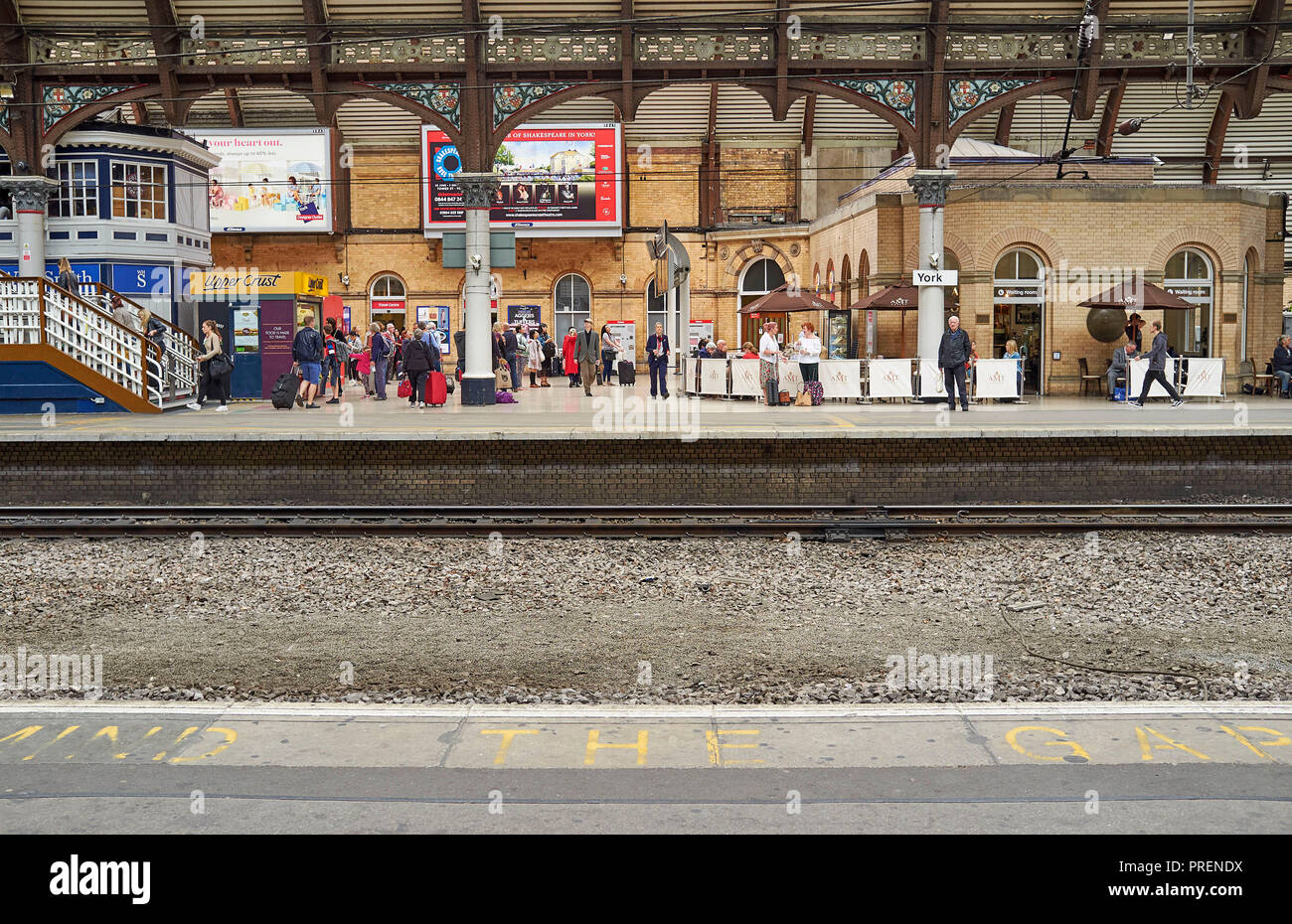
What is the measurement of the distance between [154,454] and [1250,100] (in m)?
19.6

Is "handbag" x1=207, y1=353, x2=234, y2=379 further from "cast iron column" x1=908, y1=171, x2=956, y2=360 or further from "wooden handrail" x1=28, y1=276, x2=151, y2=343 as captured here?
"cast iron column" x1=908, y1=171, x2=956, y2=360

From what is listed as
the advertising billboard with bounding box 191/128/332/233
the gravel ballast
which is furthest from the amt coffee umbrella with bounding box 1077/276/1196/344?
the advertising billboard with bounding box 191/128/332/233

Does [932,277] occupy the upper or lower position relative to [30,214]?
lower

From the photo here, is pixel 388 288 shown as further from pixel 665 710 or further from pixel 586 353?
pixel 665 710

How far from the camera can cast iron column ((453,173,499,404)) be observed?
2194 cm

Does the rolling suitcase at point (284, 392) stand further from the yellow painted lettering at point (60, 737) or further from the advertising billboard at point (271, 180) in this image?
the advertising billboard at point (271, 180)

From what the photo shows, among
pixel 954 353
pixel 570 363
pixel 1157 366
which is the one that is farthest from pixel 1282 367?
pixel 570 363

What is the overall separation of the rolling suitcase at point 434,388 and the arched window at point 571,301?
18365 millimetres

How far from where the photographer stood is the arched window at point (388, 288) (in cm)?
3919

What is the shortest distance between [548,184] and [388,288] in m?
6.10

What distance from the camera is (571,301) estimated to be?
39.4 meters

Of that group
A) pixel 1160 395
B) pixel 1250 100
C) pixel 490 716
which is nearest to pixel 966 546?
pixel 490 716

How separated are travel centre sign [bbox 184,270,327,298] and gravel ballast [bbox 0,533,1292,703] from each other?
11.1 metres
